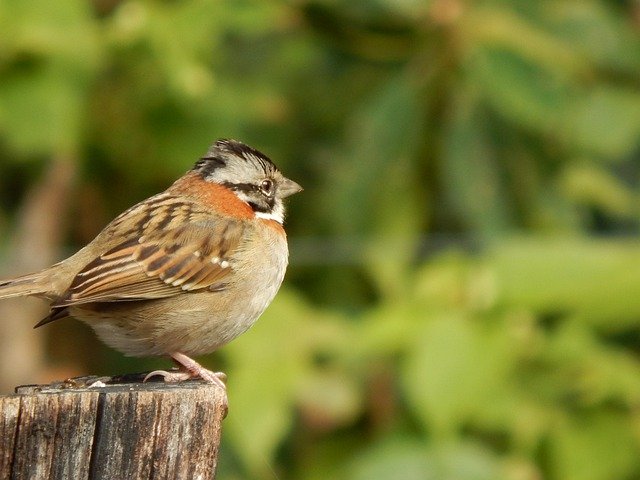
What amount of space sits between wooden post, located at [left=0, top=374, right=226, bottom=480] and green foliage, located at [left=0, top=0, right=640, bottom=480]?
137 inches

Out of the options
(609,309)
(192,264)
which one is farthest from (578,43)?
(192,264)

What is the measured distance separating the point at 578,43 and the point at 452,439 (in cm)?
337

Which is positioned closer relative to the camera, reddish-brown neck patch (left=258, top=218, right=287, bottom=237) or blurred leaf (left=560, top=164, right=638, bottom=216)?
reddish-brown neck patch (left=258, top=218, right=287, bottom=237)

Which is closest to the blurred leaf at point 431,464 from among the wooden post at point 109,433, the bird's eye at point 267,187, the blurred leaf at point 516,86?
the bird's eye at point 267,187

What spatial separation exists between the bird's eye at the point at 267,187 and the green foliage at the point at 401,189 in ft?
5.45

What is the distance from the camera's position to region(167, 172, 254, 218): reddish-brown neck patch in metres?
6.17

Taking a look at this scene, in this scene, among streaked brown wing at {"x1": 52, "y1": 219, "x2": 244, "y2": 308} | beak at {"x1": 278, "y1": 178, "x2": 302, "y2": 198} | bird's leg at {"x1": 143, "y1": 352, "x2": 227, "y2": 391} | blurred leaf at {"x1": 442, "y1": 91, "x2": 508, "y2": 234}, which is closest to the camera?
bird's leg at {"x1": 143, "y1": 352, "x2": 227, "y2": 391}

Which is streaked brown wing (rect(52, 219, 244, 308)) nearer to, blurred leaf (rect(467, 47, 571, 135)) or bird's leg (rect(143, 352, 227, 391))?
bird's leg (rect(143, 352, 227, 391))

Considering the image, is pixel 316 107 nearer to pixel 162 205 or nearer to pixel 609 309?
pixel 609 309

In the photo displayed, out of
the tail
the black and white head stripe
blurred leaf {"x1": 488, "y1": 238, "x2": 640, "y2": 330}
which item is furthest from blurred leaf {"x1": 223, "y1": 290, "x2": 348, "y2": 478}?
the tail

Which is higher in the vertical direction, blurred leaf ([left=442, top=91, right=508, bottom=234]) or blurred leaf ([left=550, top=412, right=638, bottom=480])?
blurred leaf ([left=442, top=91, right=508, bottom=234])

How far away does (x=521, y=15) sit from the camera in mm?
9266

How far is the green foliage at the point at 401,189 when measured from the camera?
7793 mm

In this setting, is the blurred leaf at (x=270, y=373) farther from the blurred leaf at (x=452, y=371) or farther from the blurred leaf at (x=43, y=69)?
the blurred leaf at (x=43, y=69)
